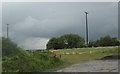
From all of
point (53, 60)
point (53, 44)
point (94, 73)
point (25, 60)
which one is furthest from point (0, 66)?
point (53, 44)

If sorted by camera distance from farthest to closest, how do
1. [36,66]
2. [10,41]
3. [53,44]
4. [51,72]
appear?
1. [53,44]
2. [10,41]
3. [36,66]
4. [51,72]

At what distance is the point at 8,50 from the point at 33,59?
6.36 ft

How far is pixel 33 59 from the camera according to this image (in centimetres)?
2342

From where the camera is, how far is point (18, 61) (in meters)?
21.4

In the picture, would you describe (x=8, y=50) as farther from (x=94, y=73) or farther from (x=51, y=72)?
(x=94, y=73)

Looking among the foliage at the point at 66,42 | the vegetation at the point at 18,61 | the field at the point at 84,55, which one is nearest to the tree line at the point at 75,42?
the foliage at the point at 66,42

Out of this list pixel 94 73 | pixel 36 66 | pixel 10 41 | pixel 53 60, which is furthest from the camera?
pixel 53 60

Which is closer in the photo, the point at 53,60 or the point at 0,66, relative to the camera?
the point at 0,66

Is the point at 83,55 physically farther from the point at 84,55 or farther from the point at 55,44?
the point at 55,44

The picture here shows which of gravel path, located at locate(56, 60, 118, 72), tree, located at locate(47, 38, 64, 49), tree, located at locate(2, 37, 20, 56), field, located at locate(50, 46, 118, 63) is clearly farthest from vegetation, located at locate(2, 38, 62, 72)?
tree, located at locate(47, 38, 64, 49)

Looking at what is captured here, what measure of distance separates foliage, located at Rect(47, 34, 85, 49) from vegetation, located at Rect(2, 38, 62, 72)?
3737 cm

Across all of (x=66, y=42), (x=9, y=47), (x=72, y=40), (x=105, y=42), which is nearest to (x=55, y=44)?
(x=66, y=42)

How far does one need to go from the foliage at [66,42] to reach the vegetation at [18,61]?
3737cm

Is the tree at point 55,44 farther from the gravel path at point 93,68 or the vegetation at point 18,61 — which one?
the gravel path at point 93,68
